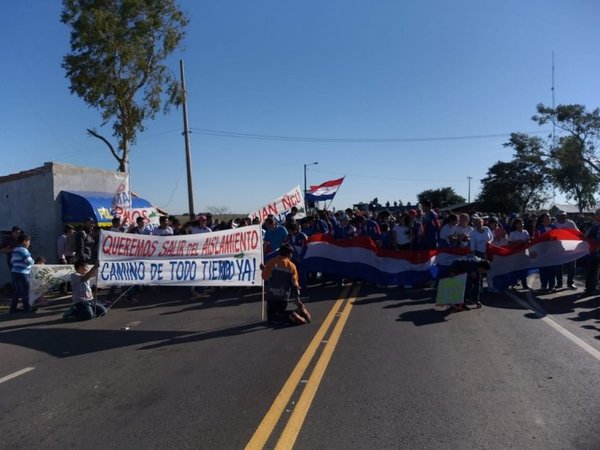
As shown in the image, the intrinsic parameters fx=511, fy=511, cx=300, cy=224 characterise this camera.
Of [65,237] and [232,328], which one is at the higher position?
[65,237]

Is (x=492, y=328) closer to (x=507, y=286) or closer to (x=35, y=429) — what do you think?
(x=507, y=286)

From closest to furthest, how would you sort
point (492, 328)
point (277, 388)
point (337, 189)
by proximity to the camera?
point (277, 388), point (492, 328), point (337, 189)

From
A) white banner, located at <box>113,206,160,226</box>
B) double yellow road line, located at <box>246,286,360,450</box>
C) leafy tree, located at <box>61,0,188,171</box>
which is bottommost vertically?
double yellow road line, located at <box>246,286,360,450</box>

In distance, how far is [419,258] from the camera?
1222 cm

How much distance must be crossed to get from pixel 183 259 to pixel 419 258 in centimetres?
557

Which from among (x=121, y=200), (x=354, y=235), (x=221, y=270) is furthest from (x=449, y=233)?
(x=121, y=200)

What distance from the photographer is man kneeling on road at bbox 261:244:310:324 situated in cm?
858

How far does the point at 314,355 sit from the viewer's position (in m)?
6.64

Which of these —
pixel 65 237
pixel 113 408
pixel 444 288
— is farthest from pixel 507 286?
pixel 65 237

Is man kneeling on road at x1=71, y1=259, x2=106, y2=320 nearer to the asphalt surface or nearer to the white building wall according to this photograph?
the asphalt surface

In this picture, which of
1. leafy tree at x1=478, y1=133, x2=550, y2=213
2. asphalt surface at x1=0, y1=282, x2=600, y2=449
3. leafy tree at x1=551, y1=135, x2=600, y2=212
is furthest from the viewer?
leafy tree at x1=478, y1=133, x2=550, y2=213

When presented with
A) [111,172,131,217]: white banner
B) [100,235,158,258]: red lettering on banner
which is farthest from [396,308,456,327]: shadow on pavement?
[111,172,131,217]: white banner

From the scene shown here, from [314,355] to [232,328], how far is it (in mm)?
2314

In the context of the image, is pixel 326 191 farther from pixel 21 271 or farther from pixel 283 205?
pixel 21 271
